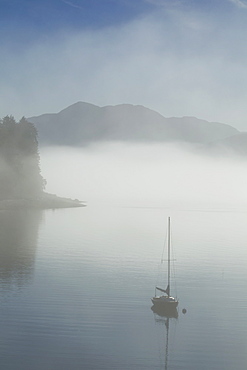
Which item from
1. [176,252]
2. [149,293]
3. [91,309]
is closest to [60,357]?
[91,309]

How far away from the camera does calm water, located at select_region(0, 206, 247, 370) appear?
46.2 metres

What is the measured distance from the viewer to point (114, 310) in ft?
206

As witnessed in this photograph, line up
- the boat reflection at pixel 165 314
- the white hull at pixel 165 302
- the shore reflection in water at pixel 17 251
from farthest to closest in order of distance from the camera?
the shore reflection in water at pixel 17 251, the white hull at pixel 165 302, the boat reflection at pixel 165 314

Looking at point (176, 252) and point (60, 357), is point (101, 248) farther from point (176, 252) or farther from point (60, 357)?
point (60, 357)

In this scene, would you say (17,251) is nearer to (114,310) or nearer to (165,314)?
(114,310)

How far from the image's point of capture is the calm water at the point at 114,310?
46156 mm

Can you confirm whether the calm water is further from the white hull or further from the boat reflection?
the white hull

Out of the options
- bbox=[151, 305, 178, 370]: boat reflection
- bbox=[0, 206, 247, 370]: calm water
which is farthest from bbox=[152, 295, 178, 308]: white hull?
bbox=[0, 206, 247, 370]: calm water

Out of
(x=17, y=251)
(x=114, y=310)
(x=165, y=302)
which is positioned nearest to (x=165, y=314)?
(x=165, y=302)

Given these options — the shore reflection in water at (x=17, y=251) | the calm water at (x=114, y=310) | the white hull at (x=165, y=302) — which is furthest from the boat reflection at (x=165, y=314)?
the shore reflection in water at (x=17, y=251)

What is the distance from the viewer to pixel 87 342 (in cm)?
4938

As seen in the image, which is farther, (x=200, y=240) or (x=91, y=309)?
(x=200, y=240)

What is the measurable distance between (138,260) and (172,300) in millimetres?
46471

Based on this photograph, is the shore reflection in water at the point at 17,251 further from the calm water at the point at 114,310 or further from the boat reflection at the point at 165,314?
the boat reflection at the point at 165,314
